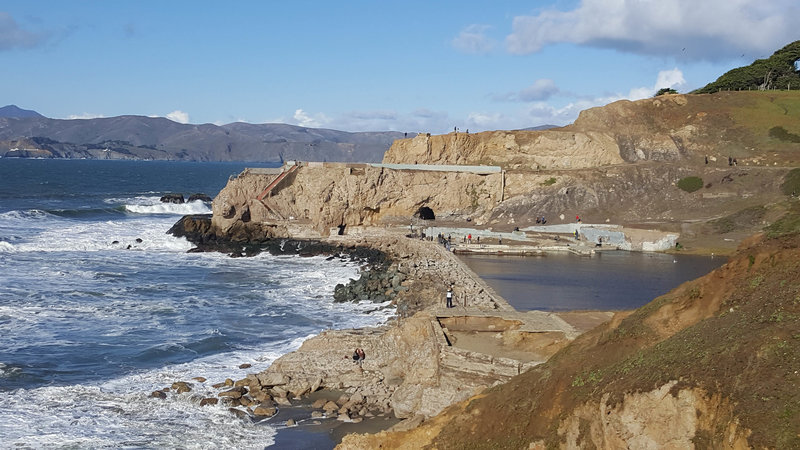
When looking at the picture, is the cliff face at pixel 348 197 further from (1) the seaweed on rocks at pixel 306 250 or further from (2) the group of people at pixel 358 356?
(2) the group of people at pixel 358 356

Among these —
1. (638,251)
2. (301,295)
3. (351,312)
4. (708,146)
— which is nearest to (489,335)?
(351,312)

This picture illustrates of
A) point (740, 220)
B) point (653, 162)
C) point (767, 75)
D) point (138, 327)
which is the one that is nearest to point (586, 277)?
point (740, 220)

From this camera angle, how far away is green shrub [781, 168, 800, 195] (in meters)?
49.6

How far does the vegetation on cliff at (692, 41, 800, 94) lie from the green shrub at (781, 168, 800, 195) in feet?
99.5

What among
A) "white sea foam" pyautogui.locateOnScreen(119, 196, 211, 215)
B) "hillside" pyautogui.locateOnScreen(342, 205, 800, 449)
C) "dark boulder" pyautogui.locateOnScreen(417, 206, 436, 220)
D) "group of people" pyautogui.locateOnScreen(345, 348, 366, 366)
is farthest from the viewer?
"white sea foam" pyautogui.locateOnScreen(119, 196, 211, 215)

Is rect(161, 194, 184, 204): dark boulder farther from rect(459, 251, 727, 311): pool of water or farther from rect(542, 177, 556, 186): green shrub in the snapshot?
rect(459, 251, 727, 311): pool of water

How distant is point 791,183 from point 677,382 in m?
45.7

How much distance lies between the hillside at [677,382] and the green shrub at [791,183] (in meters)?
40.2

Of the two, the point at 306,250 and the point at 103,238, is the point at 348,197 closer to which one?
the point at 306,250

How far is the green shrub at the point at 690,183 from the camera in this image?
175ft

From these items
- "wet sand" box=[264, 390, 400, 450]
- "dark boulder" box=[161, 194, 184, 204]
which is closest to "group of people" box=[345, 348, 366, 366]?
"wet sand" box=[264, 390, 400, 450]

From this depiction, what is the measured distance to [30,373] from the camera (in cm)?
2300

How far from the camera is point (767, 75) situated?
258 feet

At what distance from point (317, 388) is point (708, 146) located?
1851 inches
